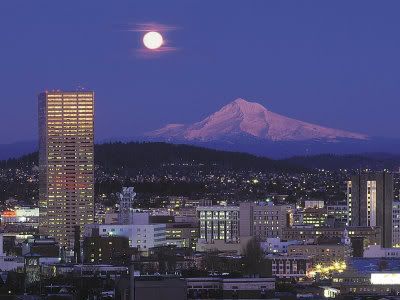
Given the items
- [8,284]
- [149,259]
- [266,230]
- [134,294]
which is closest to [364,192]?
[266,230]

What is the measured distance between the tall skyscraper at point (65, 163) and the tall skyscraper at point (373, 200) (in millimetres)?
16906

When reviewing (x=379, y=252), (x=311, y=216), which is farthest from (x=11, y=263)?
(x=311, y=216)

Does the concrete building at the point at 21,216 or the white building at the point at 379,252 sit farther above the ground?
the concrete building at the point at 21,216

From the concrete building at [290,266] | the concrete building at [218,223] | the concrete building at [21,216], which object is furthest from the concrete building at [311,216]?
the concrete building at [290,266]

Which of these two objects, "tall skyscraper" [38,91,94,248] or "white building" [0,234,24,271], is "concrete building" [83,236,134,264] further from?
"tall skyscraper" [38,91,94,248]

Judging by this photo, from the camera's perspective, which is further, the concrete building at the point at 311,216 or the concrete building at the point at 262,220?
the concrete building at the point at 311,216

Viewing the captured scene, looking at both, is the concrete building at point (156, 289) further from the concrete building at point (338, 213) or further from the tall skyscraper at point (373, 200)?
the concrete building at point (338, 213)

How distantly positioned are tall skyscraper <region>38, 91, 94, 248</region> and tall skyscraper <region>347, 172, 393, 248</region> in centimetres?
1691

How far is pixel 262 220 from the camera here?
110 m

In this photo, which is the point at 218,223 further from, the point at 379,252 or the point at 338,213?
the point at 379,252

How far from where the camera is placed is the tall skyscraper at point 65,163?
404 feet

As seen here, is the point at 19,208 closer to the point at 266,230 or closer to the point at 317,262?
the point at 266,230

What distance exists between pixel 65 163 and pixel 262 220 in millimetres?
23182

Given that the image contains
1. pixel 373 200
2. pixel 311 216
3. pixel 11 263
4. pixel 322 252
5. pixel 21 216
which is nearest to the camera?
pixel 11 263
